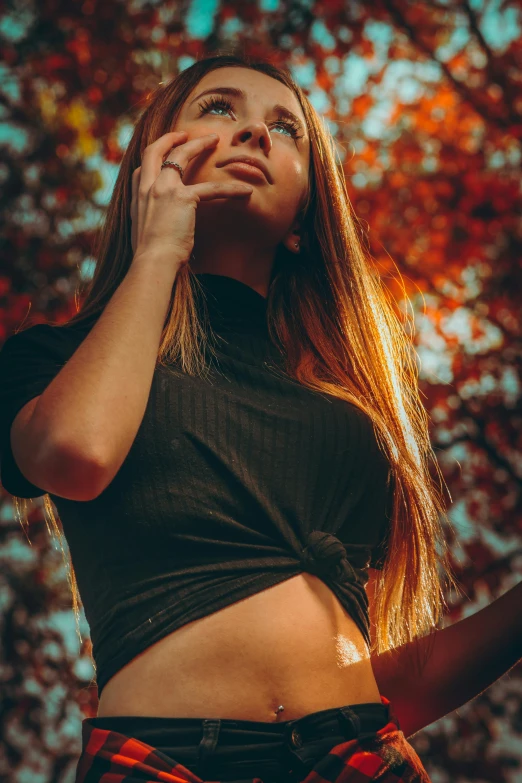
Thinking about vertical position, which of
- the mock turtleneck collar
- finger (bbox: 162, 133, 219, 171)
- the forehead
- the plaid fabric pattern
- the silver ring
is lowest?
the plaid fabric pattern

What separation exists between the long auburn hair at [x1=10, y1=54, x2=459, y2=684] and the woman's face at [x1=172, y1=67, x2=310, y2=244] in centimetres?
7

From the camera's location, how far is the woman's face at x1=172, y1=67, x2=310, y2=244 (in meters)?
1.86

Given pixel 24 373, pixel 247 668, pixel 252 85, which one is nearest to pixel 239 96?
pixel 252 85

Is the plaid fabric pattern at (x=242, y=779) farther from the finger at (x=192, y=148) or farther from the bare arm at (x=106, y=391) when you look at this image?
the finger at (x=192, y=148)

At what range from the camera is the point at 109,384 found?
1.39m

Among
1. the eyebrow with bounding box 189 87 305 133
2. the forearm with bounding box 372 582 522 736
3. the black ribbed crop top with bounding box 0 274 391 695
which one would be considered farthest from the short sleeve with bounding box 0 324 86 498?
the forearm with bounding box 372 582 522 736

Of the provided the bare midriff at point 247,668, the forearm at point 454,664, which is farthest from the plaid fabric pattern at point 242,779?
the forearm at point 454,664

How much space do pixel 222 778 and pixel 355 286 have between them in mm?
1181

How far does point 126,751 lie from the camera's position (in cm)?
131

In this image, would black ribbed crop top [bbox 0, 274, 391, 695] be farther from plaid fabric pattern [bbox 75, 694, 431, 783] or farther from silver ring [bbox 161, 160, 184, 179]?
silver ring [bbox 161, 160, 184, 179]

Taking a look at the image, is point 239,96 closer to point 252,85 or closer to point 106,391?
point 252,85

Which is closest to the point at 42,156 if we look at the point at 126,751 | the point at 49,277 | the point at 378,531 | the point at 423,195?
the point at 49,277

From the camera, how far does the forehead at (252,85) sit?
202 centimetres

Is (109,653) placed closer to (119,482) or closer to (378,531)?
(119,482)
